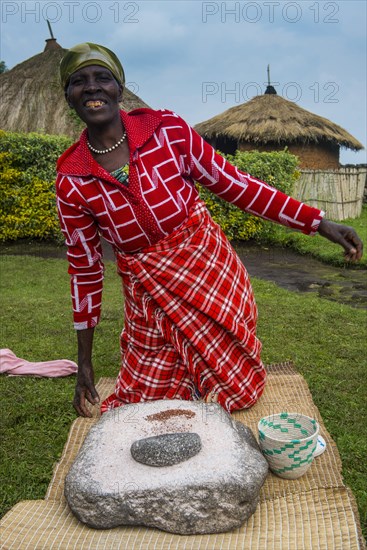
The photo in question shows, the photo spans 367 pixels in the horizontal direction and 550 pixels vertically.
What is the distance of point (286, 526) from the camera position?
7.41 ft

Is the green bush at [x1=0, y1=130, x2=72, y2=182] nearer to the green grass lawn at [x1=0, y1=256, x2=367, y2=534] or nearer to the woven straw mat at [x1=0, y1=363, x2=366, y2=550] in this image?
the green grass lawn at [x1=0, y1=256, x2=367, y2=534]

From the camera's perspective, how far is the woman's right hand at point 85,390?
315 cm

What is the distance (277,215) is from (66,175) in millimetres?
1014

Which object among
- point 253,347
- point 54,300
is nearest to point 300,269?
point 54,300

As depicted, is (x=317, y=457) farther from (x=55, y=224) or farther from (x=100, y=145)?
(x=55, y=224)

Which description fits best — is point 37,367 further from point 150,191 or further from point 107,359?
point 150,191

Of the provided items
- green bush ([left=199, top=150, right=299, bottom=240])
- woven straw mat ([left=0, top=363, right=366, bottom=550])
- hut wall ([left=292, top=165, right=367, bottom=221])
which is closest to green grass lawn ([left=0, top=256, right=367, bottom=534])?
woven straw mat ([left=0, top=363, right=366, bottom=550])

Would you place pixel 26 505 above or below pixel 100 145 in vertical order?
below

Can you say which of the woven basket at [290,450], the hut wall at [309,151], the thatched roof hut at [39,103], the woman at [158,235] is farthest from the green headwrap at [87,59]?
the hut wall at [309,151]

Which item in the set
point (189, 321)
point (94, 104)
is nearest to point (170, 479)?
point (189, 321)

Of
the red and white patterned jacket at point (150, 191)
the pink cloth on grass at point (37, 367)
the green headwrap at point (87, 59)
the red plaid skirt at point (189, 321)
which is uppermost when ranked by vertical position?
the green headwrap at point (87, 59)

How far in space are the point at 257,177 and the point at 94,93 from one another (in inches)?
381

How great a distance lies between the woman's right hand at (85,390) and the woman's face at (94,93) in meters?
1.27

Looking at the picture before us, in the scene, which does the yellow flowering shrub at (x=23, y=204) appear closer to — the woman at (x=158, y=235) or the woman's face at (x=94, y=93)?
the woman at (x=158, y=235)
